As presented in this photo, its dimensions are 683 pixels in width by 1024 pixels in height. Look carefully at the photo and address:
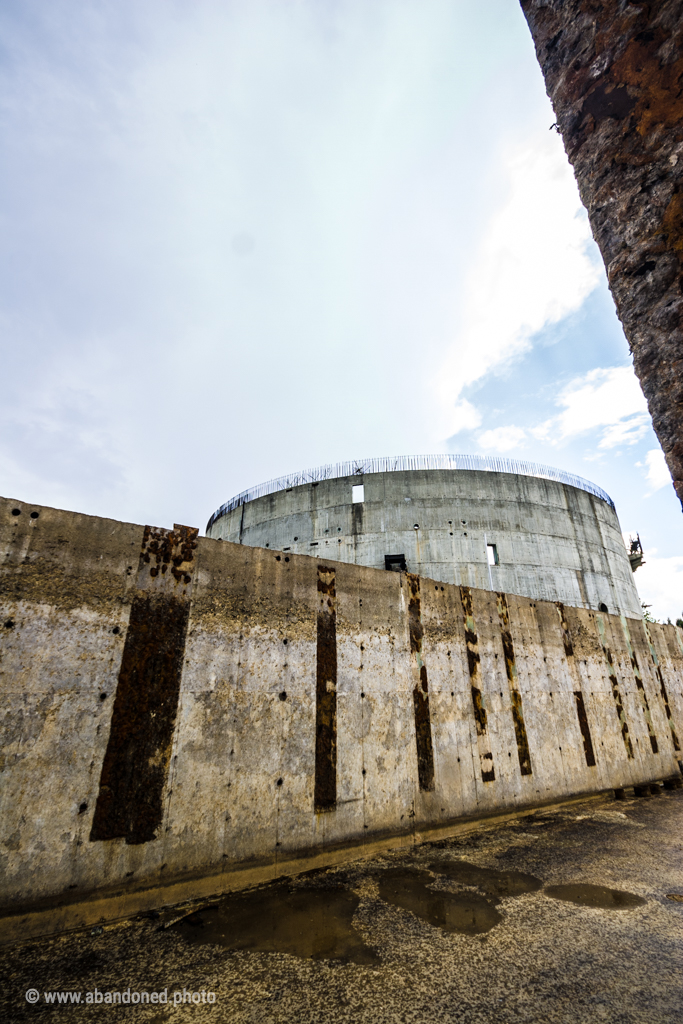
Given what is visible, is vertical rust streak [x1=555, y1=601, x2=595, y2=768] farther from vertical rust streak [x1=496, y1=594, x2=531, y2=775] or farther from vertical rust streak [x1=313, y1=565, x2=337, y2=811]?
vertical rust streak [x1=313, y1=565, x2=337, y2=811]

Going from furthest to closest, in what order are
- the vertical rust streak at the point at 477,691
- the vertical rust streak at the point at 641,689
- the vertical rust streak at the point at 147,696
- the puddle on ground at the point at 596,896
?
the vertical rust streak at the point at 641,689 → the vertical rust streak at the point at 477,691 → the puddle on ground at the point at 596,896 → the vertical rust streak at the point at 147,696

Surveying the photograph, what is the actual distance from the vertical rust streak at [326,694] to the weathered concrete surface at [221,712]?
2 cm

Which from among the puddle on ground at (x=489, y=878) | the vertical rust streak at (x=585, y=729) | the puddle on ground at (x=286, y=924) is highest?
the vertical rust streak at (x=585, y=729)

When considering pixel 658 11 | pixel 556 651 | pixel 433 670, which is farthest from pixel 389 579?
pixel 658 11

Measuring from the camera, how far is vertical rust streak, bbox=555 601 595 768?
29.1ft

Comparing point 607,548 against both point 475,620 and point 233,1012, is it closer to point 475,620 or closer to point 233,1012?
point 475,620

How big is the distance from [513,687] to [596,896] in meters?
3.58

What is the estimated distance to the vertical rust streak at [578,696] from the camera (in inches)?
350

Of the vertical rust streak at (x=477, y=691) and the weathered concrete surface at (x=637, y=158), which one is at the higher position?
the weathered concrete surface at (x=637, y=158)

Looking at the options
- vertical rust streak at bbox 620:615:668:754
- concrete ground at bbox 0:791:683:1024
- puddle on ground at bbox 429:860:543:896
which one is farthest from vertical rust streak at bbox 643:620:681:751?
puddle on ground at bbox 429:860:543:896

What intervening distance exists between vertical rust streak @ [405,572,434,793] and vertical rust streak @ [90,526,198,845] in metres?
3.46

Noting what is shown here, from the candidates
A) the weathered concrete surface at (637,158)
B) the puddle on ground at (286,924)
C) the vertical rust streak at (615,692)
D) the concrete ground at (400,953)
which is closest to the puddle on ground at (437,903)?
the concrete ground at (400,953)

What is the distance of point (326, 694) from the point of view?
18.5 ft

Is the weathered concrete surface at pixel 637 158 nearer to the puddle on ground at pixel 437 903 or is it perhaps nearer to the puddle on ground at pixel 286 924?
the puddle on ground at pixel 286 924
